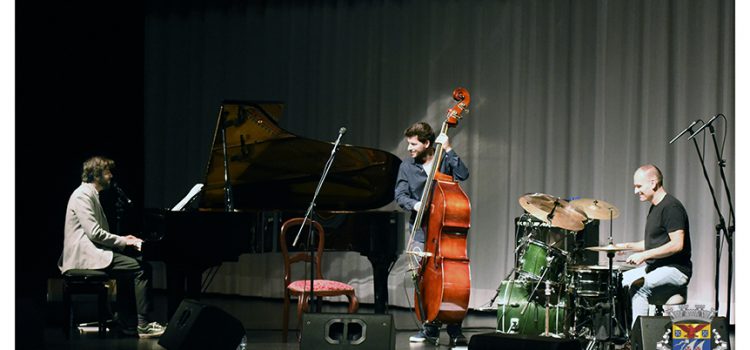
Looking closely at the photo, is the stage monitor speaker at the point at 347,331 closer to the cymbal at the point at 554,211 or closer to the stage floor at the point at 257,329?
the stage floor at the point at 257,329

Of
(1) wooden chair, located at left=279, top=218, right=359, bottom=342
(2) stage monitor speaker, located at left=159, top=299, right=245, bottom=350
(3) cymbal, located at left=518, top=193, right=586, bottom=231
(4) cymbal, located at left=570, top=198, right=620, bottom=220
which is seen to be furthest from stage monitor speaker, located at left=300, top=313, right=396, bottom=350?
(4) cymbal, located at left=570, top=198, right=620, bottom=220

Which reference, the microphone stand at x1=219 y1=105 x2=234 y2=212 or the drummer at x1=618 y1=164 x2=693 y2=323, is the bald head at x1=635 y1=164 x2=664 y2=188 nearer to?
the drummer at x1=618 y1=164 x2=693 y2=323

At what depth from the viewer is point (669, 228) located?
607cm

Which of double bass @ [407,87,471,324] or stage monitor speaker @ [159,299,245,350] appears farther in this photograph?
double bass @ [407,87,471,324]

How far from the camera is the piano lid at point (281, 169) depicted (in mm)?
6855

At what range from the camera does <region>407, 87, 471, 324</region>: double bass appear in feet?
19.3

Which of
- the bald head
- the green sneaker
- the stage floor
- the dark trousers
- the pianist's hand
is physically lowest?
the stage floor

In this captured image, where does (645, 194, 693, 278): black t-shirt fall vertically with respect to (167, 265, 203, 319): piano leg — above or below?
above

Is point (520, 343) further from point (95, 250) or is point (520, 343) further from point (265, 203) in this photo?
point (95, 250)

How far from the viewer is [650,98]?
800 cm

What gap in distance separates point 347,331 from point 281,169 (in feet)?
8.60

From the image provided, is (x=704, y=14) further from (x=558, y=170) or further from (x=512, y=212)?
(x=512, y=212)

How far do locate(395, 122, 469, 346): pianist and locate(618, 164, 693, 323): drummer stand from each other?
3.90 ft

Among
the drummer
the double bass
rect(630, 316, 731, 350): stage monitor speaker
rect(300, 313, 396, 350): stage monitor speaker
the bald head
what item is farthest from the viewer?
the bald head
